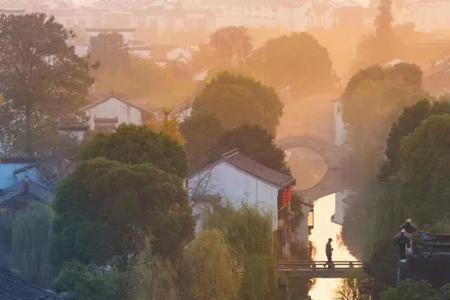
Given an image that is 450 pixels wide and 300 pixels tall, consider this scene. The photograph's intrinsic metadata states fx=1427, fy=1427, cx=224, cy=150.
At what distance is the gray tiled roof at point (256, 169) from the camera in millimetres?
25916

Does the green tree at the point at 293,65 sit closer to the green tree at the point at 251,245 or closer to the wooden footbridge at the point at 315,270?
the wooden footbridge at the point at 315,270

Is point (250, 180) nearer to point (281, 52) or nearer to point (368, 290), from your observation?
point (368, 290)

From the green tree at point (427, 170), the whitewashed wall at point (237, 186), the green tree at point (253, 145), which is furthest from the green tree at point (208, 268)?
the green tree at point (253, 145)

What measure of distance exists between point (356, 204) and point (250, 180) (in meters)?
8.50

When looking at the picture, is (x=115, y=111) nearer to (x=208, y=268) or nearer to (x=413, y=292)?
(x=208, y=268)

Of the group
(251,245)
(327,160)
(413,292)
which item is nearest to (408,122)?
(251,245)

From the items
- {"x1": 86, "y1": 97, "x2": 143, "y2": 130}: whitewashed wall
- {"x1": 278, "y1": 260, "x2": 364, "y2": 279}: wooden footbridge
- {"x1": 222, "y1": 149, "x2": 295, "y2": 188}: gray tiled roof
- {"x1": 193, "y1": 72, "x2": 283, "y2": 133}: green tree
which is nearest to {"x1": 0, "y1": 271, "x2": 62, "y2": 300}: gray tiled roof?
{"x1": 278, "y1": 260, "x2": 364, "y2": 279}: wooden footbridge

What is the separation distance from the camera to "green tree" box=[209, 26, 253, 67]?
200ft

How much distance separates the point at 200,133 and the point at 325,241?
13.7 feet

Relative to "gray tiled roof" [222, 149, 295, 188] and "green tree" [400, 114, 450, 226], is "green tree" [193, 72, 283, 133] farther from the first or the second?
"green tree" [400, 114, 450, 226]

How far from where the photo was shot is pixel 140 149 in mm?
21375

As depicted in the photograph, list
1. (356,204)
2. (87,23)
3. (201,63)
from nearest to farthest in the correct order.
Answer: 1. (356,204)
2. (201,63)
3. (87,23)

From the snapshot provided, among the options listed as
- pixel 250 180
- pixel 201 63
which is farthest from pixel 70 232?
pixel 201 63

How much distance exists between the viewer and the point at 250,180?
25672 mm
